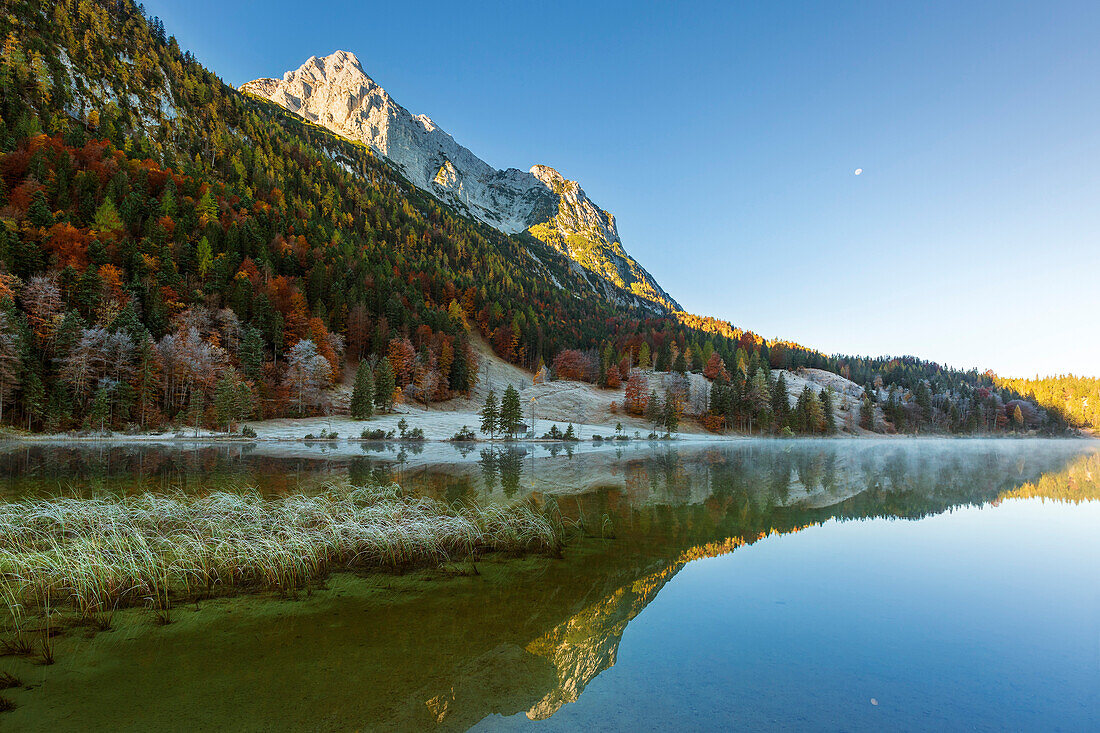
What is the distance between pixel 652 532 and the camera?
1509cm

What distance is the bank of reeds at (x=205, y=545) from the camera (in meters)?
8.12

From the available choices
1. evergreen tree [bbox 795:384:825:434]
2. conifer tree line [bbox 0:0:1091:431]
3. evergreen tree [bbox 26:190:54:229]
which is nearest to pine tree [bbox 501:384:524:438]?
conifer tree line [bbox 0:0:1091:431]

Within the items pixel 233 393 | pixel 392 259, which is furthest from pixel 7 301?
pixel 392 259

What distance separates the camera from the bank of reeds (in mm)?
8124

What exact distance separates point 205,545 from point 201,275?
259 ft

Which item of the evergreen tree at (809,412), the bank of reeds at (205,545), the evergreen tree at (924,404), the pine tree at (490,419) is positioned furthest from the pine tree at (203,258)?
the evergreen tree at (924,404)

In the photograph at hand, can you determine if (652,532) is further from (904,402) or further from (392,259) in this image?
(904,402)

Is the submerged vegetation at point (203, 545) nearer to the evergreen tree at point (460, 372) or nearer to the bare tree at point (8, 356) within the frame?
the bare tree at point (8, 356)

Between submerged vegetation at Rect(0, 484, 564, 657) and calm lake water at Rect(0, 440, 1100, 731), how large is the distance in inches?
32.7

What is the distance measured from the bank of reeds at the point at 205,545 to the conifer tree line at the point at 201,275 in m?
45.2

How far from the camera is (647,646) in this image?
753 cm

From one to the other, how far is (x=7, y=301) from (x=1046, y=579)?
68346 mm

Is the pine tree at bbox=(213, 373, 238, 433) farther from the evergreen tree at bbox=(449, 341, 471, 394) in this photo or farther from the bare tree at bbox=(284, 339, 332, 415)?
the evergreen tree at bbox=(449, 341, 471, 394)

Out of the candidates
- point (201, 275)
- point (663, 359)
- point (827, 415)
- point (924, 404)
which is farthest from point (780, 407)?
point (201, 275)
